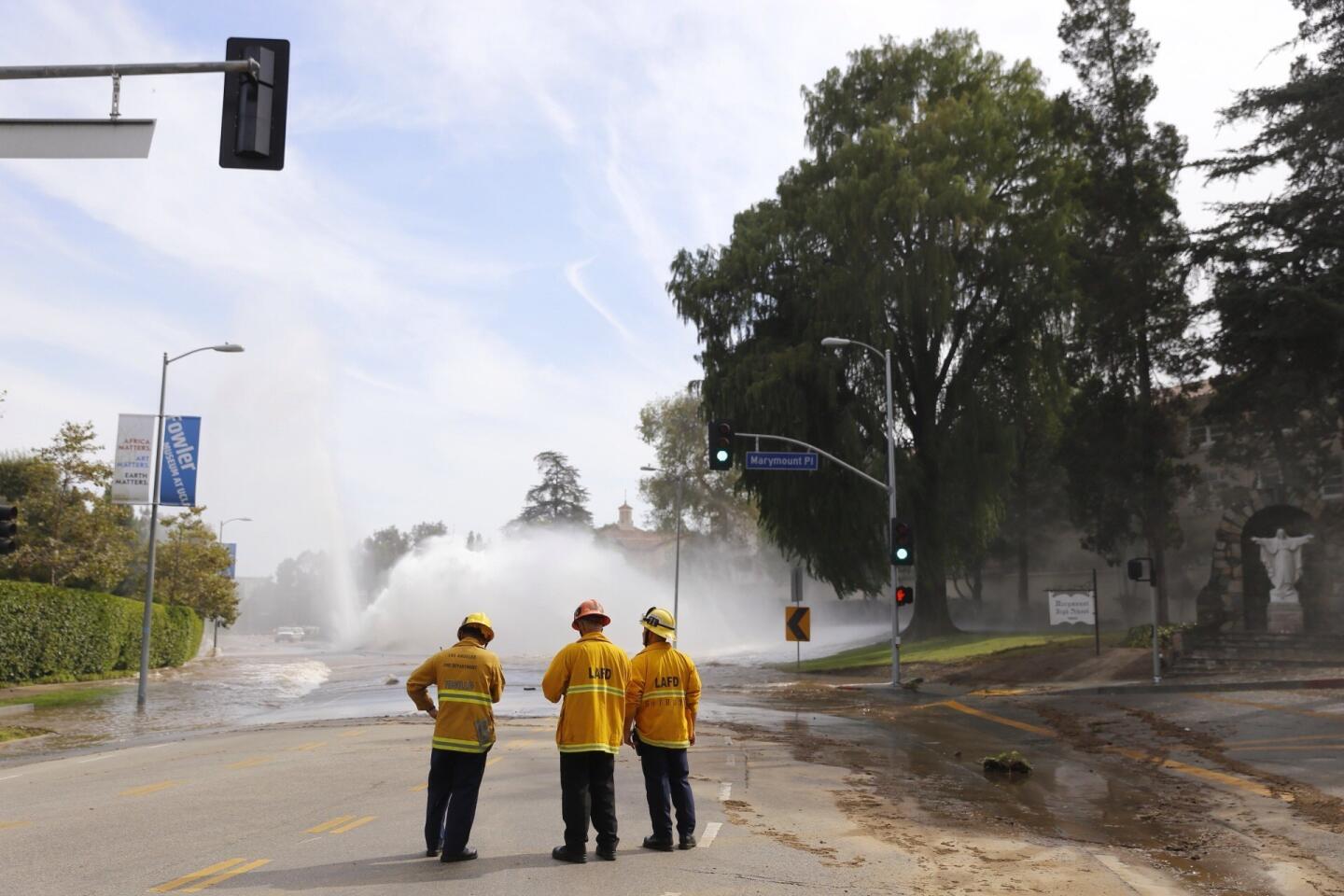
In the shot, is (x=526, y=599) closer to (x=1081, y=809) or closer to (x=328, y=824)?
(x=1081, y=809)

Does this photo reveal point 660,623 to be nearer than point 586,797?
No

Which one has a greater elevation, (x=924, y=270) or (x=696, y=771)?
(x=924, y=270)

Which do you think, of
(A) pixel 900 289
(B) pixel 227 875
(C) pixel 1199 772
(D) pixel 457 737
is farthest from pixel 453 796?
(A) pixel 900 289

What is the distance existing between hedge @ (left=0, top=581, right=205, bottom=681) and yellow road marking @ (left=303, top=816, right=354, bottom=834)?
75.6ft

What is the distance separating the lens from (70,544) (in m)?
36.9

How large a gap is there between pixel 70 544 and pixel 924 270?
27.7 metres

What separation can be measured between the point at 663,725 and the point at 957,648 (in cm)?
3103

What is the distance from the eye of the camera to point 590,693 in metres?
7.72

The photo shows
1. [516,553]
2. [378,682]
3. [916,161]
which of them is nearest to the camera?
[378,682]

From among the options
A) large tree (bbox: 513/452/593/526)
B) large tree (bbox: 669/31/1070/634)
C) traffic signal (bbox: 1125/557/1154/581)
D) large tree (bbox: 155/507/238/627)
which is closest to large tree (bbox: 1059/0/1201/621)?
large tree (bbox: 669/31/1070/634)

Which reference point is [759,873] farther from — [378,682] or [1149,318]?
[1149,318]

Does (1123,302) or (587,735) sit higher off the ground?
(1123,302)

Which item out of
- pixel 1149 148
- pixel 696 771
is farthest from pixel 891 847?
pixel 1149 148

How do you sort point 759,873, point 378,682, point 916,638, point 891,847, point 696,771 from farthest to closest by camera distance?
point 916,638 → point 378,682 → point 696,771 → point 891,847 → point 759,873
